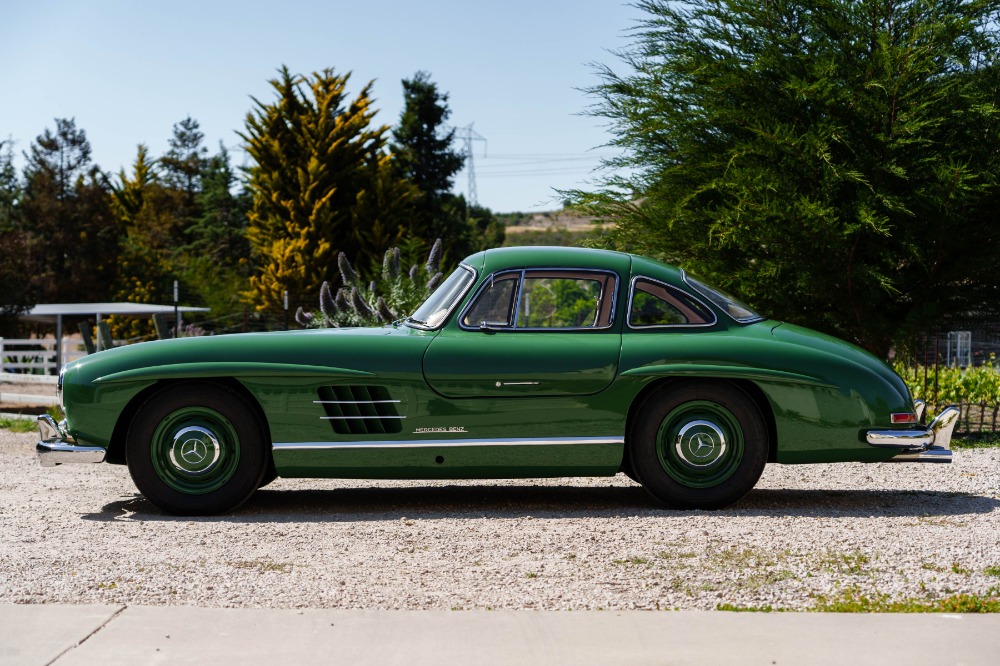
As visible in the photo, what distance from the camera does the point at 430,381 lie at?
6672 mm

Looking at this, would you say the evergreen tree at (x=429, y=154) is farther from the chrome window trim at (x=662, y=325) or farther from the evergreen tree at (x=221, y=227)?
the chrome window trim at (x=662, y=325)

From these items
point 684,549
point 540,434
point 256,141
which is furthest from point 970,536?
point 256,141

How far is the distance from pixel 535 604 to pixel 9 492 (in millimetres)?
4914

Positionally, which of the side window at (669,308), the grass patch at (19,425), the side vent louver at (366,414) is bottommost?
the grass patch at (19,425)

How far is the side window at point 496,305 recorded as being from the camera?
689cm

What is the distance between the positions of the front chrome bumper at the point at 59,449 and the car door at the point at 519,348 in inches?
84.1

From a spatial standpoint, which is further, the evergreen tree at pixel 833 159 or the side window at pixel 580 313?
the evergreen tree at pixel 833 159

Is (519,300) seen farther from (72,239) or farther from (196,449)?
(72,239)

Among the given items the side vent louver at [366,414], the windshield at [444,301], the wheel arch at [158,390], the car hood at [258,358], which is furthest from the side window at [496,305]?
the wheel arch at [158,390]

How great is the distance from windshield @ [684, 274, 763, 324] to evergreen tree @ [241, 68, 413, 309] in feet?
84.8

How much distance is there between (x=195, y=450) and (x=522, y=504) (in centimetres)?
213

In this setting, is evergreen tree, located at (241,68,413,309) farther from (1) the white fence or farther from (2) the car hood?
(2) the car hood

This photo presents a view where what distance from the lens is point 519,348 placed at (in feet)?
22.1

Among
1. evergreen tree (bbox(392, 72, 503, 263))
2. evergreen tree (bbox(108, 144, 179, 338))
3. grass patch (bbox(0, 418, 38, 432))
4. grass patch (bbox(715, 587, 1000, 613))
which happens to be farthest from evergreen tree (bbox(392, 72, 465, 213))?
grass patch (bbox(715, 587, 1000, 613))
